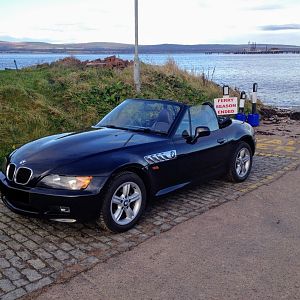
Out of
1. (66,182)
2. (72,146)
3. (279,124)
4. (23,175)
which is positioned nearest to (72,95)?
(279,124)

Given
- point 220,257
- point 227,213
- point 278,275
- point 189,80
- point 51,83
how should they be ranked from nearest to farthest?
point 278,275 → point 220,257 → point 227,213 → point 51,83 → point 189,80

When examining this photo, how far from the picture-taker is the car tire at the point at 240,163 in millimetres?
6707

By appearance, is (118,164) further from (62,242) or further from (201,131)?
(201,131)

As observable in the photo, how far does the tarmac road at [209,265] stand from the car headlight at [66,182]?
82cm

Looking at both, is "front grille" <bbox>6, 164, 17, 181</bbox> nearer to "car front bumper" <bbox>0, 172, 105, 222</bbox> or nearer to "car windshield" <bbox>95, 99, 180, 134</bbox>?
"car front bumper" <bbox>0, 172, 105, 222</bbox>

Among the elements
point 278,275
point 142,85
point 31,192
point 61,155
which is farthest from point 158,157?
point 142,85

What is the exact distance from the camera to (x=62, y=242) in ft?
14.6

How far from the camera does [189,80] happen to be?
18.8 m

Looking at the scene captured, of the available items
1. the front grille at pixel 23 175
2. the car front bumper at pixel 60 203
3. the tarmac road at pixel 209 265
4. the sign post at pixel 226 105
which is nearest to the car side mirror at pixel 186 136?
the tarmac road at pixel 209 265

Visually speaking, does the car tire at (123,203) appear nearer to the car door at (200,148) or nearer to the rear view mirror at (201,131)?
the car door at (200,148)

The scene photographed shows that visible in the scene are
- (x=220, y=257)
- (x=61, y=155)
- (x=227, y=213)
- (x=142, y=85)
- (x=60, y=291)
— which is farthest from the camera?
(x=142, y=85)

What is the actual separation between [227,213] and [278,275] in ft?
5.51

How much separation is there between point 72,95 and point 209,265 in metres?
9.44

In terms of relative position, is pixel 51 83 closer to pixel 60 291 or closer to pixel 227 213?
pixel 227 213
